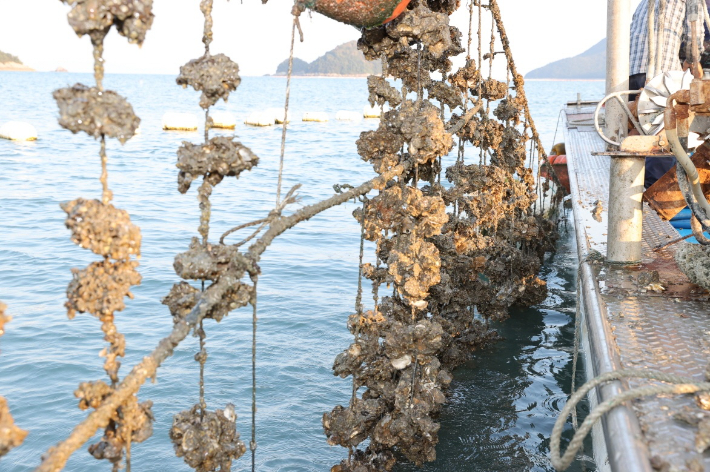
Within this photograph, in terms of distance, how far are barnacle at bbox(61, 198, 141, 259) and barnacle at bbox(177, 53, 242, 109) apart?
0.57 metres

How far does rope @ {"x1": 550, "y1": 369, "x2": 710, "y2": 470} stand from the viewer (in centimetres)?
254

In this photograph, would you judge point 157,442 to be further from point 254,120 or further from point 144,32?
point 254,120

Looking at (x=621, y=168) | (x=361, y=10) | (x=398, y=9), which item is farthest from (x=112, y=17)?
(x=621, y=168)

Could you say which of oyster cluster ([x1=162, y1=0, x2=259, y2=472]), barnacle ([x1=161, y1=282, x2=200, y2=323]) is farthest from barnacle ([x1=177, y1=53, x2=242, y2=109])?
barnacle ([x1=161, y1=282, x2=200, y2=323])

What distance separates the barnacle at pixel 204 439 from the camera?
2.69 meters

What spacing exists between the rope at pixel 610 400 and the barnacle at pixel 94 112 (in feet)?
6.19

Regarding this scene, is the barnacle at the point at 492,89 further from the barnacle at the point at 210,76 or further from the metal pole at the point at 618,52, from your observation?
the barnacle at the point at 210,76

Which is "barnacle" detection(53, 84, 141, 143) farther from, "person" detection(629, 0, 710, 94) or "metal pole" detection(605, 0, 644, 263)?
"person" detection(629, 0, 710, 94)

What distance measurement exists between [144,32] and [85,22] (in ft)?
0.61

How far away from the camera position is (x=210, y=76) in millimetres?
2533

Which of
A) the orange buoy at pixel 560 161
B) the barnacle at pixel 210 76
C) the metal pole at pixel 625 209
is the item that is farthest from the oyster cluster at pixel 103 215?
the orange buoy at pixel 560 161

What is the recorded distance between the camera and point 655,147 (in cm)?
432

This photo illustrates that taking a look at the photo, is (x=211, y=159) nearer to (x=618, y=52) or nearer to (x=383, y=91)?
(x=383, y=91)

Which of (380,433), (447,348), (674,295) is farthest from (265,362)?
(674,295)
